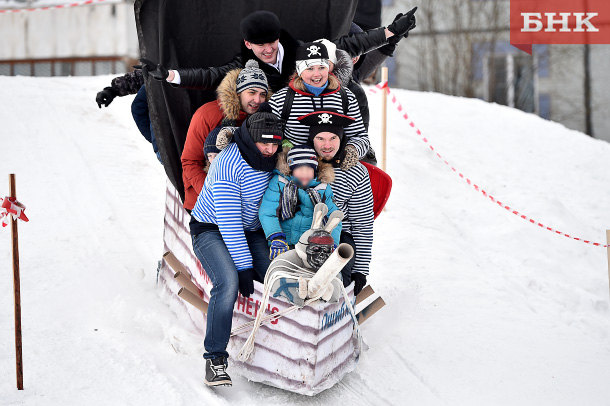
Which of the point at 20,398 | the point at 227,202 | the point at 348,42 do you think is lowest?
the point at 20,398

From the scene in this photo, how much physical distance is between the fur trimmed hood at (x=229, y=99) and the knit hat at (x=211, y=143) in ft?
0.33

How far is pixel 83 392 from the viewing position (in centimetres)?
351

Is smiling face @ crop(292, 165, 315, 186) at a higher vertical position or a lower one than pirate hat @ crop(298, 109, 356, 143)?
lower

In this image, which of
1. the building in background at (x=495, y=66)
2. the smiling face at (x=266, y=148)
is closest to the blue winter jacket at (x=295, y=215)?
the smiling face at (x=266, y=148)

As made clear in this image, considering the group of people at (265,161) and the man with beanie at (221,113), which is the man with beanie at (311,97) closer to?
the group of people at (265,161)

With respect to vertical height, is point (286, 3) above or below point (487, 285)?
above

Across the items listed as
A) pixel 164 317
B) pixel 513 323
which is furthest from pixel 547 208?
pixel 164 317

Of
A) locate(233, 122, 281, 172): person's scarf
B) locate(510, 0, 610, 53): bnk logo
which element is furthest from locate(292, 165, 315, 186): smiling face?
locate(510, 0, 610, 53): bnk logo

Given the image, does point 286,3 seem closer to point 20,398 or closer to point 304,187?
point 304,187

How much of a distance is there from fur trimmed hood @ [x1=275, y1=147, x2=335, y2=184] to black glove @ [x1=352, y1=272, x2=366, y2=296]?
1.97 feet

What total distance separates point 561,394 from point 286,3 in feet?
9.71

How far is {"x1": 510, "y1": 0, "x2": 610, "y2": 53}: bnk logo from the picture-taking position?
14.8 m

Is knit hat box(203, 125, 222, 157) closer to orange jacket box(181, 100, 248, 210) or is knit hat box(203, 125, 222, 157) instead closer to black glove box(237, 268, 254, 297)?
orange jacket box(181, 100, 248, 210)

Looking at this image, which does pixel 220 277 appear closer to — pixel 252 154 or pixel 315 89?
pixel 252 154
